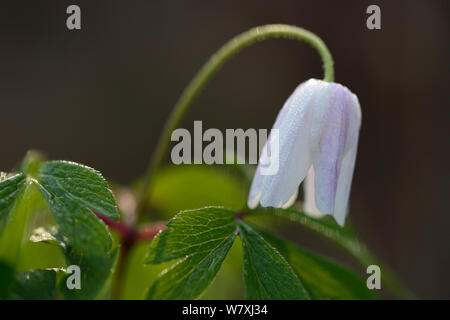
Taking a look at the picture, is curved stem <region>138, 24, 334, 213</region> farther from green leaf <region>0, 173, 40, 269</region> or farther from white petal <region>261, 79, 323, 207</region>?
green leaf <region>0, 173, 40, 269</region>

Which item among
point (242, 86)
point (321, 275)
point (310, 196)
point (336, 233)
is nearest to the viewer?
point (321, 275)

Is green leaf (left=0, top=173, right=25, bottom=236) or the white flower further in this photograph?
the white flower

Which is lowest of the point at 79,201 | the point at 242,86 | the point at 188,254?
the point at 188,254

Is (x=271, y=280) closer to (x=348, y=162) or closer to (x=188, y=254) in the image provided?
(x=188, y=254)

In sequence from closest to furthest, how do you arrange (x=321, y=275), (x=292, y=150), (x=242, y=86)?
(x=292, y=150), (x=321, y=275), (x=242, y=86)

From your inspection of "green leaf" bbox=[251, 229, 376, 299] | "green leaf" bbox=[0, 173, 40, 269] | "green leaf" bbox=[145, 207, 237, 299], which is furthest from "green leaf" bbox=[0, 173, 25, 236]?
"green leaf" bbox=[251, 229, 376, 299]

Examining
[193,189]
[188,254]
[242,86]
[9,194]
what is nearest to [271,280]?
[188,254]
